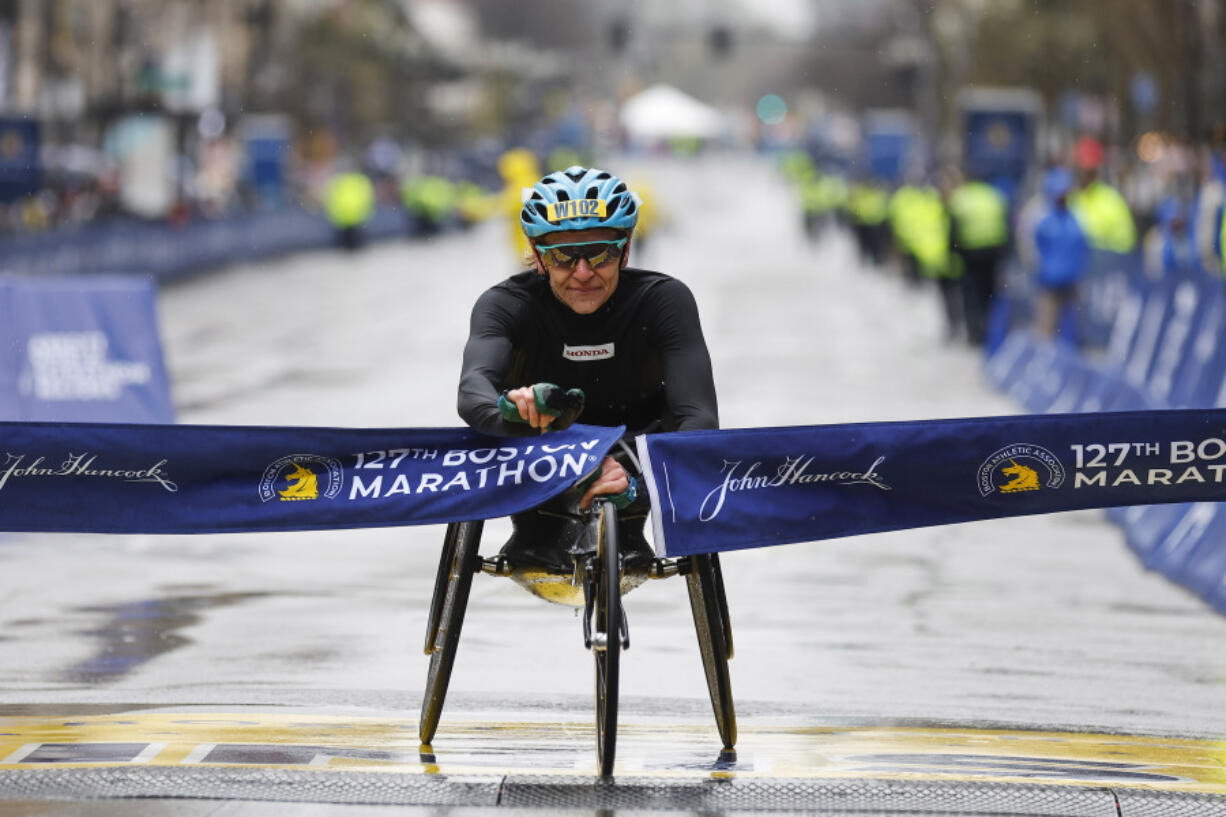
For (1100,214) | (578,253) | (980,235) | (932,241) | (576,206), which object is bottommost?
(932,241)

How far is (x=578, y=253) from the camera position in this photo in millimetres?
6965

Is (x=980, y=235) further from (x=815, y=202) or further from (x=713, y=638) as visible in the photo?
(x=815, y=202)

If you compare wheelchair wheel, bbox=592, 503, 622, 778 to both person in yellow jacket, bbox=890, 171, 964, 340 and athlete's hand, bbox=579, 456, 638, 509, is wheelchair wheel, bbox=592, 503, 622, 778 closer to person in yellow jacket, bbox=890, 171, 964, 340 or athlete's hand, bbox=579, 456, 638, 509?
athlete's hand, bbox=579, 456, 638, 509

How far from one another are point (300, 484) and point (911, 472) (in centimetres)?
190

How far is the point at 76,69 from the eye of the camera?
2744 inches

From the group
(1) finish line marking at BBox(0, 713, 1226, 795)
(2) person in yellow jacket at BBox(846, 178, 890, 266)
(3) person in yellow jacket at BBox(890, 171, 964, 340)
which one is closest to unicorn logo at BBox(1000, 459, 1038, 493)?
(1) finish line marking at BBox(0, 713, 1226, 795)

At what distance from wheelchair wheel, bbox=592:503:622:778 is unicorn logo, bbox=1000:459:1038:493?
1.43 m

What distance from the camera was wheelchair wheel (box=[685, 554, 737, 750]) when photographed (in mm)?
6922

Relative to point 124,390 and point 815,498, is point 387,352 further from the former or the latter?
point 815,498

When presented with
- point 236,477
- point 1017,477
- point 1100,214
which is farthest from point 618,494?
point 1100,214

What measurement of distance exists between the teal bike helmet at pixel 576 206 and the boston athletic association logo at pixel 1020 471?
1.39 m

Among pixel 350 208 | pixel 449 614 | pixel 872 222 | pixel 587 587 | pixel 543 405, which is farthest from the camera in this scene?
pixel 350 208

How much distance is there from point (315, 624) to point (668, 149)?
6599 inches

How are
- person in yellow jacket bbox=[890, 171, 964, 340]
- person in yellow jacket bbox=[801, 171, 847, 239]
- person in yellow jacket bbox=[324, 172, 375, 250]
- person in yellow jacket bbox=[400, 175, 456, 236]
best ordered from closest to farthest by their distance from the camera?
person in yellow jacket bbox=[890, 171, 964, 340], person in yellow jacket bbox=[324, 172, 375, 250], person in yellow jacket bbox=[801, 171, 847, 239], person in yellow jacket bbox=[400, 175, 456, 236]
